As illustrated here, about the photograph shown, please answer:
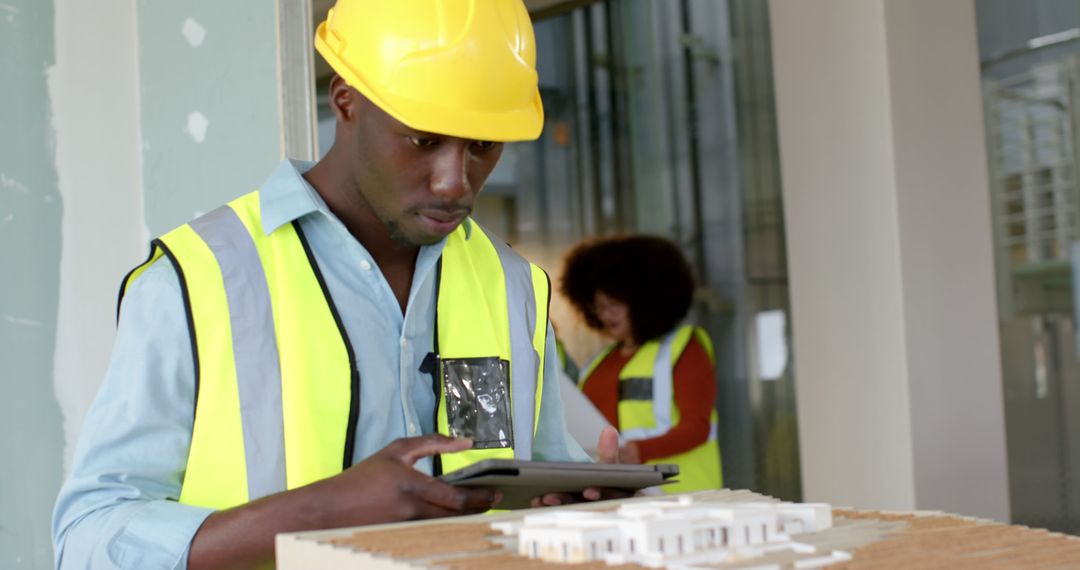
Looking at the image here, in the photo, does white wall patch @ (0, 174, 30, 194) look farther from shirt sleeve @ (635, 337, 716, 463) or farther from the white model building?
the white model building

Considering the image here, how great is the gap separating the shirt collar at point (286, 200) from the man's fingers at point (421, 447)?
19.0 inches

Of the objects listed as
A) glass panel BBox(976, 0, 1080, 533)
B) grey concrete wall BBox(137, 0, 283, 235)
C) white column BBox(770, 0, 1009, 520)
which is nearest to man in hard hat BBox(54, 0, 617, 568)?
grey concrete wall BBox(137, 0, 283, 235)

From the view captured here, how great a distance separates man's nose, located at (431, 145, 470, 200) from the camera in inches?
67.0

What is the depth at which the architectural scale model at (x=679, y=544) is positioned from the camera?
1.07 metres

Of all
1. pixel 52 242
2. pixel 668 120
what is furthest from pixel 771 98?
pixel 52 242

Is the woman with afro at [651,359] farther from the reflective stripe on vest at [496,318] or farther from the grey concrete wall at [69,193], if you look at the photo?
the reflective stripe on vest at [496,318]

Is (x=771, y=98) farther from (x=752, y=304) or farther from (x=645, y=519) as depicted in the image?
(x=645, y=519)

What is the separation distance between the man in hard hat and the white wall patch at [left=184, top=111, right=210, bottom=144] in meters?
1.43

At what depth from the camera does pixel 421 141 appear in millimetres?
1714

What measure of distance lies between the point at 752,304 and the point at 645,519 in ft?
21.4

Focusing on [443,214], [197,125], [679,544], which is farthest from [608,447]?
[197,125]

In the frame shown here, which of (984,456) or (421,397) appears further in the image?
(984,456)

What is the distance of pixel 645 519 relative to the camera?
1100mm

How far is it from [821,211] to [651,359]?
44.2 inches
